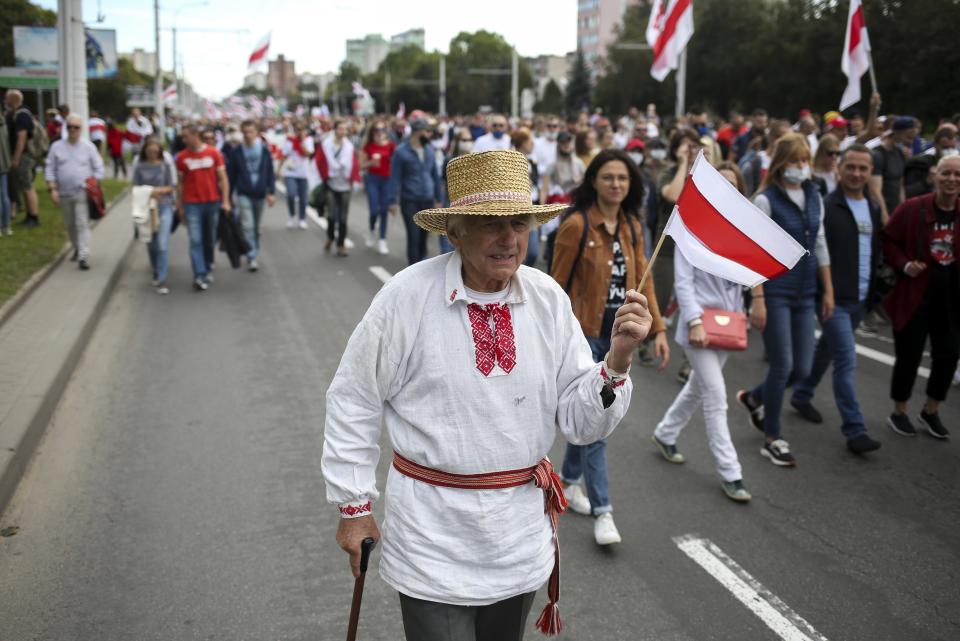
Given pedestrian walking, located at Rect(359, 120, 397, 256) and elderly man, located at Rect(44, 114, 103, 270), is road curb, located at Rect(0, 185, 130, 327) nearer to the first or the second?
elderly man, located at Rect(44, 114, 103, 270)

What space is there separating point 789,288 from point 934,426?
171 cm

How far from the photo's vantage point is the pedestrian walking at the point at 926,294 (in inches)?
251

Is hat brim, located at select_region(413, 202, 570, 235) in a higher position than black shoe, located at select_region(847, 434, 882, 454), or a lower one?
higher

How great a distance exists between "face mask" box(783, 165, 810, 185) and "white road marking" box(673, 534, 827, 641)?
2.30 meters

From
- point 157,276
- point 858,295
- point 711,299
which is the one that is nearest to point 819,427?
point 858,295

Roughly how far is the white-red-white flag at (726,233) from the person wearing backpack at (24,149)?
1409 centimetres

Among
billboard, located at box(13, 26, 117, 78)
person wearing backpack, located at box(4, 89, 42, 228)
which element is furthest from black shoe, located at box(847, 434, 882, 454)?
billboard, located at box(13, 26, 117, 78)

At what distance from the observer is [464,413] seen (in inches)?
103

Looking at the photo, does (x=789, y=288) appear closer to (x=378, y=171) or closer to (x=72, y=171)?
(x=72, y=171)

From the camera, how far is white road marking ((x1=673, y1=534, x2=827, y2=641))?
12.9 feet

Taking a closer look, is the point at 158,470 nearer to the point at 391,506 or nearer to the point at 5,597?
the point at 5,597

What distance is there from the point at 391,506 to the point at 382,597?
1.66 m

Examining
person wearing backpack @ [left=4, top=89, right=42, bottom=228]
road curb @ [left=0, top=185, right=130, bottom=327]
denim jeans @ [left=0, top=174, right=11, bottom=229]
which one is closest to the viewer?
road curb @ [left=0, top=185, right=130, bottom=327]

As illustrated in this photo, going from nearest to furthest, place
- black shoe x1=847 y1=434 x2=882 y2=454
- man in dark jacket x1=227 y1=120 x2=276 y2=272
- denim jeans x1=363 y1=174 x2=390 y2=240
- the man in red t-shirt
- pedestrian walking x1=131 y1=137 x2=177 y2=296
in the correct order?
black shoe x1=847 y1=434 x2=882 y2=454
pedestrian walking x1=131 y1=137 x2=177 y2=296
the man in red t-shirt
man in dark jacket x1=227 y1=120 x2=276 y2=272
denim jeans x1=363 y1=174 x2=390 y2=240
